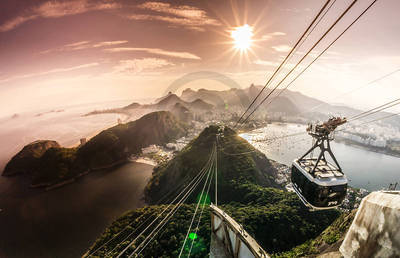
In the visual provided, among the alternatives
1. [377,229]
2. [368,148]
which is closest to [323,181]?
[377,229]

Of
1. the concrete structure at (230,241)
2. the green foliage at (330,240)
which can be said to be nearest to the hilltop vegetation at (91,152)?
the concrete structure at (230,241)

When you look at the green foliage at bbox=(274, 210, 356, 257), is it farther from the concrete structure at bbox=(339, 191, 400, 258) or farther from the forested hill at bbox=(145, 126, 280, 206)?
the forested hill at bbox=(145, 126, 280, 206)

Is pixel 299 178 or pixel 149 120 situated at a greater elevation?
pixel 149 120

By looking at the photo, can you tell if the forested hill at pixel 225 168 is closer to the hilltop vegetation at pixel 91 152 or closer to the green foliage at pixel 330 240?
the green foliage at pixel 330 240

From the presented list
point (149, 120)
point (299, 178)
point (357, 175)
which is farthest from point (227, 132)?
point (357, 175)

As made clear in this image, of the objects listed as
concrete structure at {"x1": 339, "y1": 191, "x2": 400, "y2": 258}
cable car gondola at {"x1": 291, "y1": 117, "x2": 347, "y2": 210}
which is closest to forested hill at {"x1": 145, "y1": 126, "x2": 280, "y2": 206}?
cable car gondola at {"x1": 291, "y1": 117, "x2": 347, "y2": 210}

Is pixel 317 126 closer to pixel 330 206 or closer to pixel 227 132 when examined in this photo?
pixel 330 206

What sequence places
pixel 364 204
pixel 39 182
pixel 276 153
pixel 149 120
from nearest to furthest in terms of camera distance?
pixel 364 204
pixel 39 182
pixel 276 153
pixel 149 120
